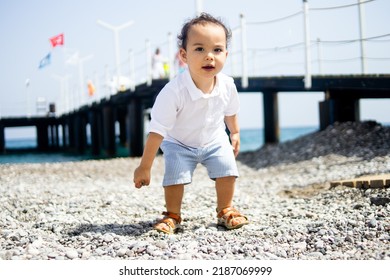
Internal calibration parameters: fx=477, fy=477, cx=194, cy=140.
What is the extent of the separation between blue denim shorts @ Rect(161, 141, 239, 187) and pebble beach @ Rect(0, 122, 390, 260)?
275mm

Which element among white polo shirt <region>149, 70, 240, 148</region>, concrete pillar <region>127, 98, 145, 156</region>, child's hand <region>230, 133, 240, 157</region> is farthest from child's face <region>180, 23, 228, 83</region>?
concrete pillar <region>127, 98, 145, 156</region>

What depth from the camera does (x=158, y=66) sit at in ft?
30.5

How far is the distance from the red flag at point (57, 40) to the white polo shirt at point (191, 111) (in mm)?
2334

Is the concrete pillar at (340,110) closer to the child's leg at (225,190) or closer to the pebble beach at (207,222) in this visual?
the pebble beach at (207,222)

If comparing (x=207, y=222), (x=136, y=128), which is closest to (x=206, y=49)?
(x=207, y=222)

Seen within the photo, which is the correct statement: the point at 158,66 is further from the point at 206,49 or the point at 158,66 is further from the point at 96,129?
the point at 206,49

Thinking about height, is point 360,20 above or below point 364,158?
above

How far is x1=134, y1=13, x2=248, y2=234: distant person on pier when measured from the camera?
2.21m

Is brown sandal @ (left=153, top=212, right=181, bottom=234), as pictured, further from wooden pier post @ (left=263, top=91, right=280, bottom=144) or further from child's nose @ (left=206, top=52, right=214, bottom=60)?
wooden pier post @ (left=263, top=91, right=280, bottom=144)
